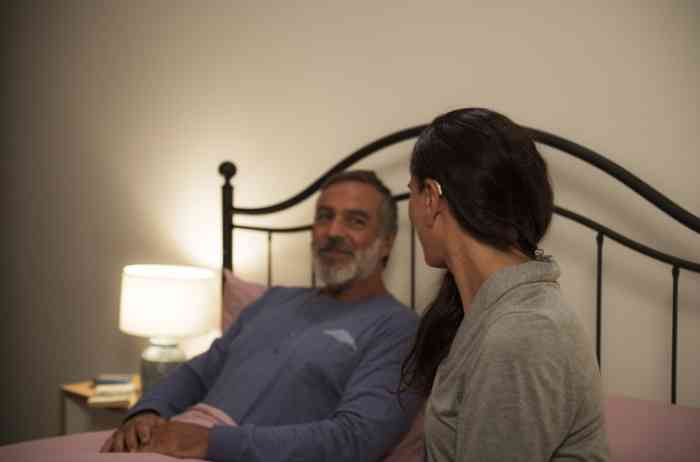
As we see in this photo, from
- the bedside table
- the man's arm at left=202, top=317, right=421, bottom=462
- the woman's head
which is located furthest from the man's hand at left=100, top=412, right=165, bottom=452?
the woman's head

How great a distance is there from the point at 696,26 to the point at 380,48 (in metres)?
0.85

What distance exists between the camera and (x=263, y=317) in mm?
1951

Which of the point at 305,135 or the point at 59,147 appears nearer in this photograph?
the point at 305,135


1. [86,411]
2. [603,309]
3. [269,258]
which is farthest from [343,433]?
[86,411]

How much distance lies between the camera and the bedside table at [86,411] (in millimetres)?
2439

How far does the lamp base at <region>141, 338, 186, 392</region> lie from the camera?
2.31 metres

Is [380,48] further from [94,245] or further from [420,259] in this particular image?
[94,245]

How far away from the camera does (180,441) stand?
5.01ft

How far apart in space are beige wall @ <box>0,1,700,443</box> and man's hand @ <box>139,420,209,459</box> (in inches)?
31.3

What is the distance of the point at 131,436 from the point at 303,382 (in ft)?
1.31

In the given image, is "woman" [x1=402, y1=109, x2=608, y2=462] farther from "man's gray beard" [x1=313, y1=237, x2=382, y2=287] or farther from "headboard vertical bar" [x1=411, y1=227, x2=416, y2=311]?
"headboard vertical bar" [x1=411, y1=227, x2=416, y2=311]

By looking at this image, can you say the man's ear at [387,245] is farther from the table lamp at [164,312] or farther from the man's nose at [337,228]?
the table lamp at [164,312]

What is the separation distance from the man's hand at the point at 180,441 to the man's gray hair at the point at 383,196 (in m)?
0.71

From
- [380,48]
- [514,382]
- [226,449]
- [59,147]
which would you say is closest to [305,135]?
[380,48]
